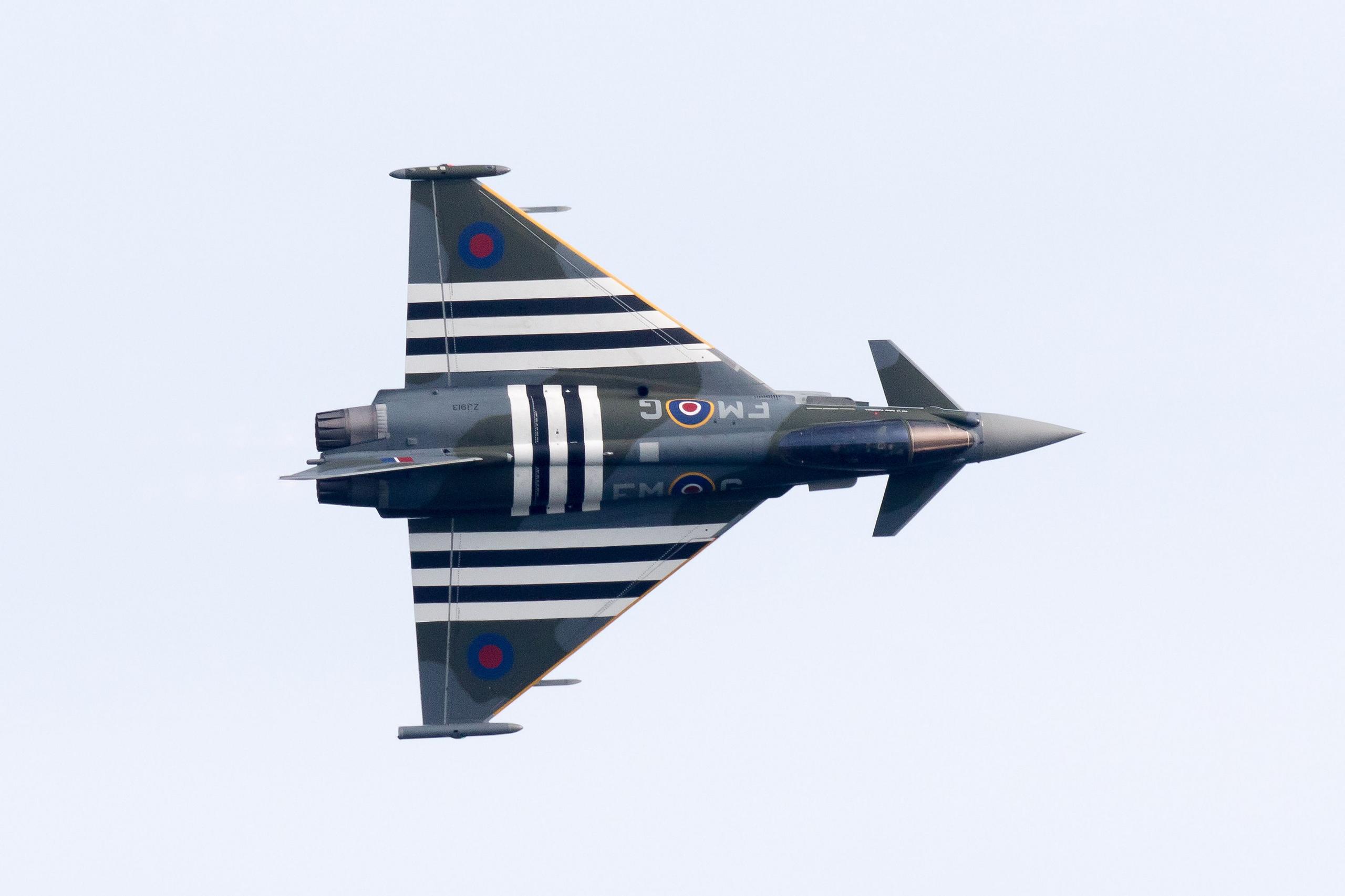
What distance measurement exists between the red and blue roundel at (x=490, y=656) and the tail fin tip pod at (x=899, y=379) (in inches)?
336

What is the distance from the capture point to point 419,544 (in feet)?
109

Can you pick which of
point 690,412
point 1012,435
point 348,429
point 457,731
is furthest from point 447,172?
point 1012,435

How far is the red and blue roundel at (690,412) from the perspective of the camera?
107 ft

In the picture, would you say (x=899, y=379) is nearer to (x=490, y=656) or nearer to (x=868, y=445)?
(x=868, y=445)

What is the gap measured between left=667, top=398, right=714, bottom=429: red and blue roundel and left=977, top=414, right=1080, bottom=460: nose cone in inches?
202

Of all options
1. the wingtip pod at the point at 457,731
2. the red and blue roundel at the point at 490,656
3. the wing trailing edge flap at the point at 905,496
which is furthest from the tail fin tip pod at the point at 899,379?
the wingtip pod at the point at 457,731

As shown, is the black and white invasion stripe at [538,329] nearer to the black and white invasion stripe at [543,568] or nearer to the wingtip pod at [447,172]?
the wingtip pod at [447,172]

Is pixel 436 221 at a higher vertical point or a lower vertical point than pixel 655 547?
higher

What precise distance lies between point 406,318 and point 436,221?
6.22 ft

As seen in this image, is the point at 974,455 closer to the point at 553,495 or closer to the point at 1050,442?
the point at 1050,442

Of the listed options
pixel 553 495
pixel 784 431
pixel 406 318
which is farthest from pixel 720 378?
pixel 406 318

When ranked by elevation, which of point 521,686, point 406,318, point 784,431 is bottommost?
point 521,686

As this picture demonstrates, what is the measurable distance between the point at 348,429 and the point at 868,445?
9392mm

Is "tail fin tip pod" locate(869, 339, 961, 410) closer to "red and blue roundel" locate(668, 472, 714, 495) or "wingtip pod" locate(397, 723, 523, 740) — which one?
"red and blue roundel" locate(668, 472, 714, 495)
